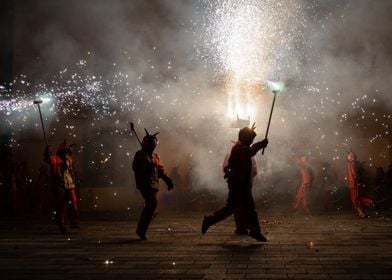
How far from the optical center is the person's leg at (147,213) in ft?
22.3

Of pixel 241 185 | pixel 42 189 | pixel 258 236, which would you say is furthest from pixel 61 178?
pixel 42 189

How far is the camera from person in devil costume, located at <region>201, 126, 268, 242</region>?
21.2ft

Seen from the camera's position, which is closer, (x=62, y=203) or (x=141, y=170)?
(x=141, y=170)

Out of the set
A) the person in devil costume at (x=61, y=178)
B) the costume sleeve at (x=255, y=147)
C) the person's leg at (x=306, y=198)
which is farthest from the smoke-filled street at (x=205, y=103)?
the costume sleeve at (x=255, y=147)

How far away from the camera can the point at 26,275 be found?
15.2 ft

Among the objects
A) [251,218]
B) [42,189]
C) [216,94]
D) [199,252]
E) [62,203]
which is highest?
[216,94]

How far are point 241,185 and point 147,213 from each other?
1.29 meters

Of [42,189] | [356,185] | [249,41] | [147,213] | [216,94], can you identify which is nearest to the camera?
[147,213]

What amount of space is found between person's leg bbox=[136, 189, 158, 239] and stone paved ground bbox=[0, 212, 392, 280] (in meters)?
0.14

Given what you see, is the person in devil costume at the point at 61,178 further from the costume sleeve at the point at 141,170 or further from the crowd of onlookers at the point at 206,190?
the crowd of onlookers at the point at 206,190

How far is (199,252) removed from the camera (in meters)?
5.67

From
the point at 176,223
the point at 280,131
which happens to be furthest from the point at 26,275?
the point at 280,131

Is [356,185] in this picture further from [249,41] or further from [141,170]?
[249,41]

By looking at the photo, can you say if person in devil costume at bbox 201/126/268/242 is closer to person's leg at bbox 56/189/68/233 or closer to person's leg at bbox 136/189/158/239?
person's leg at bbox 136/189/158/239
